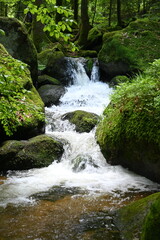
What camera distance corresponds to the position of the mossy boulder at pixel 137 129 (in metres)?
5.08

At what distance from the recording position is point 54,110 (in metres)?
11.7

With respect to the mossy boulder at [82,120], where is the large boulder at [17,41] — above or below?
above

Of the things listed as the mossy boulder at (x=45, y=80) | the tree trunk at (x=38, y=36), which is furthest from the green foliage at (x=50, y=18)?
the tree trunk at (x=38, y=36)

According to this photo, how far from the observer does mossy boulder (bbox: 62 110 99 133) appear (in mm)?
9005

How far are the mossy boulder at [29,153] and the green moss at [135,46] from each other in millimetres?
7449

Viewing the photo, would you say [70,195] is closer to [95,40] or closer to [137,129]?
[137,129]

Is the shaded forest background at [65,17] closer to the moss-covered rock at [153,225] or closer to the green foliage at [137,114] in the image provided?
the green foliage at [137,114]

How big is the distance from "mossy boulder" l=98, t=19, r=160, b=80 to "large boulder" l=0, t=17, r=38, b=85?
14.0 feet

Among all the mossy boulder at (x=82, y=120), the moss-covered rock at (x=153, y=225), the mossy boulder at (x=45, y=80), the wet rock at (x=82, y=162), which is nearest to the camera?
the moss-covered rock at (x=153, y=225)

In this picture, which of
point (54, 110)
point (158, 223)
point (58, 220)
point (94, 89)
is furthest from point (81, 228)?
point (94, 89)

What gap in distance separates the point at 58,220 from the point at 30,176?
2.57 m

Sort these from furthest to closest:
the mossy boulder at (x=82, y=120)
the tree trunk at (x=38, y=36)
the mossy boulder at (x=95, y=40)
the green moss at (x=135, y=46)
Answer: the mossy boulder at (x=95, y=40) < the tree trunk at (x=38, y=36) < the green moss at (x=135, y=46) < the mossy boulder at (x=82, y=120)

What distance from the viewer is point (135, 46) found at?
14062 mm

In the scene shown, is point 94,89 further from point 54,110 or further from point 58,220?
point 58,220
